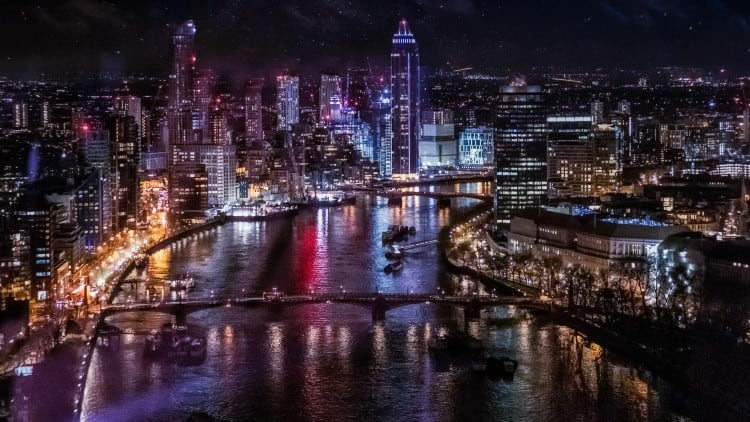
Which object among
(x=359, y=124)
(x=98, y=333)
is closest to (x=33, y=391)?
(x=98, y=333)

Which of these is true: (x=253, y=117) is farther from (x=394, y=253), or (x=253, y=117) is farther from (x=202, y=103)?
(x=394, y=253)

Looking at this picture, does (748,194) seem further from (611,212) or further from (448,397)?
(448,397)

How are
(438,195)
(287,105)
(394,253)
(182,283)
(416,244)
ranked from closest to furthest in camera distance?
(182,283)
(394,253)
(416,244)
(438,195)
(287,105)

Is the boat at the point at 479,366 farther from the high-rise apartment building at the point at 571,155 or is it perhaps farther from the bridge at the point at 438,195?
the bridge at the point at 438,195

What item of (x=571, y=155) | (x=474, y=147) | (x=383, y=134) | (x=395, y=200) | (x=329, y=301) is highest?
(x=383, y=134)

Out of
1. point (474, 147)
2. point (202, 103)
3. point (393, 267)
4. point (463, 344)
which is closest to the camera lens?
point (463, 344)

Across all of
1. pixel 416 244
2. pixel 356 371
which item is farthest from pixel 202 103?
pixel 356 371

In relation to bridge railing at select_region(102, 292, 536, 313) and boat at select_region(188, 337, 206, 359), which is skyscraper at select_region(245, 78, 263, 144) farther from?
boat at select_region(188, 337, 206, 359)
